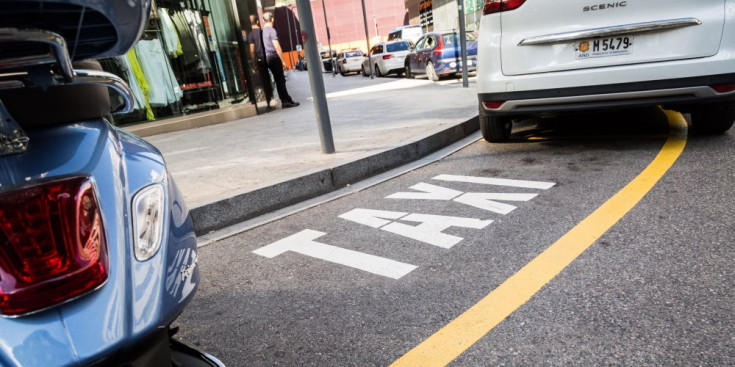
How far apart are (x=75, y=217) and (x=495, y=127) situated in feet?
14.0

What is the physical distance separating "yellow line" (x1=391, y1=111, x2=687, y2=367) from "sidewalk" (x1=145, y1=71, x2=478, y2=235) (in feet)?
6.54

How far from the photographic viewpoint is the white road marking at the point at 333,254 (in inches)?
97.3

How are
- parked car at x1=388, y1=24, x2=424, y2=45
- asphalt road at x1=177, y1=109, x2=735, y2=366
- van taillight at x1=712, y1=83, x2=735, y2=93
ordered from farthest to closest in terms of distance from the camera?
parked car at x1=388, y1=24, x2=424, y2=45 < van taillight at x1=712, y1=83, x2=735, y2=93 < asphalt road at x1=177, y1=109, x2=735, y2=366

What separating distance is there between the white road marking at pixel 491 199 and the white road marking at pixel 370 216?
0.45 meters

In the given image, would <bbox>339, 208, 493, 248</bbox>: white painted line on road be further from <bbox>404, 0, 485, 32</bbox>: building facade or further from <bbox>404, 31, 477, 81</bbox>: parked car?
<bbox>404, 0, 485, 32</bbox>: building facade

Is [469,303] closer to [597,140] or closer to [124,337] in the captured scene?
[124,337]

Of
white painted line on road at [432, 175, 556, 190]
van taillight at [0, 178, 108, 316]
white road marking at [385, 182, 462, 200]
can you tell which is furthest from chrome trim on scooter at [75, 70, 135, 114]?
white painted line on road at [432, 175, 556, 190]

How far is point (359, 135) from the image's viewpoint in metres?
5.71

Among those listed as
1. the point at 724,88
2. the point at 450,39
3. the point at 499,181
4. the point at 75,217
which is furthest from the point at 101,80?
the point at 450,39

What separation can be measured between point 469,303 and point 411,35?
1024 inches

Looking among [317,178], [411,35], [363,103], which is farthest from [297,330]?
[411,35]

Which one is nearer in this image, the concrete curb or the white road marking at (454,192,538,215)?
the white road marking at (454,192,538,215)

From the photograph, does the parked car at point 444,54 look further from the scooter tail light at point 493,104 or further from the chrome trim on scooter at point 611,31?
the chrome trim on scooter at point 611,31

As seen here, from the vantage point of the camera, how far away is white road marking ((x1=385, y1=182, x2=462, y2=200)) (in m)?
3.52
